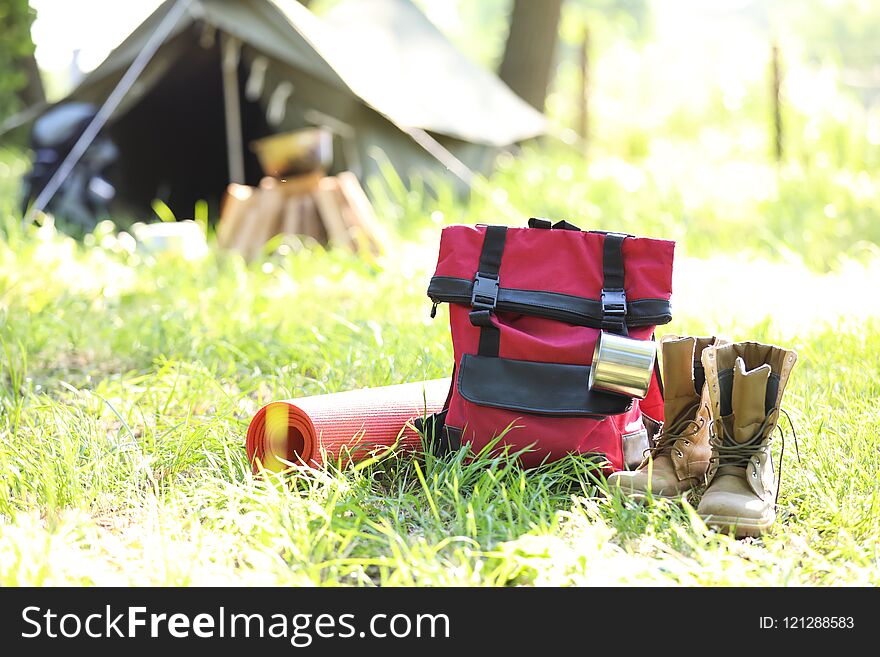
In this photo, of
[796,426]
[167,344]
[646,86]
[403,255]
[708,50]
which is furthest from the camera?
[708,50]

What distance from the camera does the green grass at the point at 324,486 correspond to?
1914mm

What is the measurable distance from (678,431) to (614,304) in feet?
1.25

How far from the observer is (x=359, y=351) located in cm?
344

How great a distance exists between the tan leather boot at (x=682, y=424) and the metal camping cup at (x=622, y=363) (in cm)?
17

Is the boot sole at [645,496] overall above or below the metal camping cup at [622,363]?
below

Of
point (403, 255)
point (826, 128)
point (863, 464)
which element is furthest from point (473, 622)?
point (826, 128)

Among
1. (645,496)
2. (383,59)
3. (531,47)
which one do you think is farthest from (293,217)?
(531,47)

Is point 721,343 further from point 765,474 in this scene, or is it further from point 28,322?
point 28,322

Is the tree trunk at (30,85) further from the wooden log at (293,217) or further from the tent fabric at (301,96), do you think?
the wooden log at (293,217)

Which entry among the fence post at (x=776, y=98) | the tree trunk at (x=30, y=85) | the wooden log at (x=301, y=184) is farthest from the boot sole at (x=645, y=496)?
the tree trunk at (x=30, y=85)

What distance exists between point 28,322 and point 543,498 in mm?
2466

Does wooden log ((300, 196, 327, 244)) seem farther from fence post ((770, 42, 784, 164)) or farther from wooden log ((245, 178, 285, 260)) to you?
fence post ((770, 42, 784, 164))

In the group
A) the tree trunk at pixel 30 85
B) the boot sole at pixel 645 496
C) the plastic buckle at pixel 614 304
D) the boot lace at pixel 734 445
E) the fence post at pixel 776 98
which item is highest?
the tree trunk at pixel 30 85

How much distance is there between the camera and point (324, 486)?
89.8 inches
